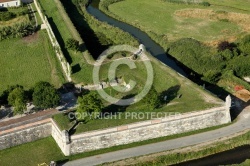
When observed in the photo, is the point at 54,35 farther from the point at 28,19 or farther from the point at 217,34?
the point at 217,34

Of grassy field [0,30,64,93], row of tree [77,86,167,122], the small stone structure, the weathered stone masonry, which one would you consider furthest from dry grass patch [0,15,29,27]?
row of tree [77,86,167,122]

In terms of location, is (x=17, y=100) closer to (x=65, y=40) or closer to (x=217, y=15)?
(x=65, y=40)

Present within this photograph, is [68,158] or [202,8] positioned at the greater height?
[202,8]

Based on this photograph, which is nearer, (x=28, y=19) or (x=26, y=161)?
(x=26, y=161)

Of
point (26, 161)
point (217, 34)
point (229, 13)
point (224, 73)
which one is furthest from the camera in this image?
point (229, 13)

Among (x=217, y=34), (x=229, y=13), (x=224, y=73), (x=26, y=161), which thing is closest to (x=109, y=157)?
(x=26, y=161)

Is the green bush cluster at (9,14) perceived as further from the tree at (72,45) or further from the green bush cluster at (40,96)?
the green bush cluster at (40,96)

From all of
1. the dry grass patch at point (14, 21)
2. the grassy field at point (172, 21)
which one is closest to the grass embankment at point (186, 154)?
the grassy field at point (172, 21)

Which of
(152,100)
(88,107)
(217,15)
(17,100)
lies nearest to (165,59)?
(217,15)
